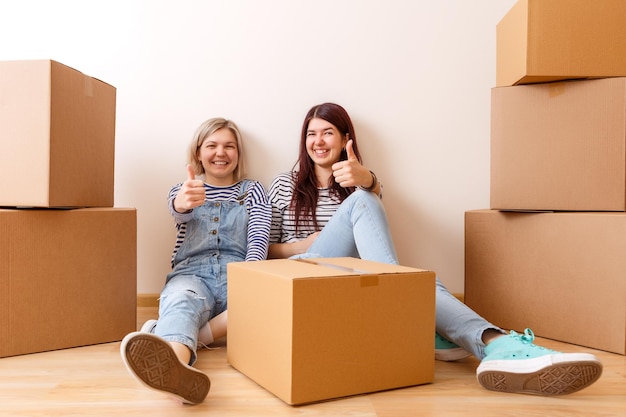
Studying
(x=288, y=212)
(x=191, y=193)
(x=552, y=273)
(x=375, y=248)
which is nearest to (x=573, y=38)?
(x=552, y=273)

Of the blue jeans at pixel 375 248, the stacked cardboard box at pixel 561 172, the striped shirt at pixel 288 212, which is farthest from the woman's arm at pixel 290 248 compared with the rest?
the stacked cardboard box at pixel 561 172

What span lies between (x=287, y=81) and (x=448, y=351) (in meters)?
1.04

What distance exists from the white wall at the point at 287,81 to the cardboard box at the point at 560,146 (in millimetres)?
351

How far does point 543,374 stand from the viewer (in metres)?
0.95

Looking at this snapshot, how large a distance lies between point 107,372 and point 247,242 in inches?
23.6

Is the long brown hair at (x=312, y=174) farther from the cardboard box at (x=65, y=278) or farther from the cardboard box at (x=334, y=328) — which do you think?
the cardboard box at (x=334, y=328)

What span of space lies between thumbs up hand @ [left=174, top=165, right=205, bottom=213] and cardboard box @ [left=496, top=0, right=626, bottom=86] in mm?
873

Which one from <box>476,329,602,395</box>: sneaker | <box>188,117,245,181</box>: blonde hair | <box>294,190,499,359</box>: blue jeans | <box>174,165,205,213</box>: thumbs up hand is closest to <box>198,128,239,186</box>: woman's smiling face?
<box>188,117,245,181</box>: blonde hair

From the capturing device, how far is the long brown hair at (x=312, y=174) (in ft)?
5.58

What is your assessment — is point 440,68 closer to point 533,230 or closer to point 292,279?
point 533,230

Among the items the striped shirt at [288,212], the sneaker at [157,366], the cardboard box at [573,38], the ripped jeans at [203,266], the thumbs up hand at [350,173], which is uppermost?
the cardboard box at [573,38]

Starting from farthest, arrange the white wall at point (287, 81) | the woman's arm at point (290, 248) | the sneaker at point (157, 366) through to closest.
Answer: the white wall at point (287, 81) < the woman's arm at point (290, 248) < the sneaker at point (157, 366)

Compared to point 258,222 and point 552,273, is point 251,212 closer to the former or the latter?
point 258,222

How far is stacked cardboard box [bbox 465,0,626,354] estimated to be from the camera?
1.30 m
